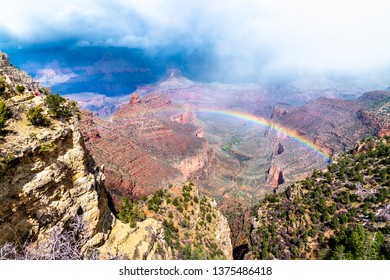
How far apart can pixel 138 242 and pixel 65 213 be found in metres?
5.26

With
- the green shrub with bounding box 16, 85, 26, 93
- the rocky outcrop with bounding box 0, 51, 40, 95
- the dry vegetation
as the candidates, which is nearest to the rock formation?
the green shrub with bounding box 16, 85, 26, 93

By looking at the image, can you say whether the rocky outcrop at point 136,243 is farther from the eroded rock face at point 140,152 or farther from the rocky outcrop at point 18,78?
the eroded rock face at point 140,152

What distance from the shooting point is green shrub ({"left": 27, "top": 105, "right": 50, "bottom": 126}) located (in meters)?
10.6

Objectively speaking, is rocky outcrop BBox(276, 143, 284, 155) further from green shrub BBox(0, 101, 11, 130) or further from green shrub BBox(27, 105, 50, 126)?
green shrub BBox(0, 101, 11, 130)

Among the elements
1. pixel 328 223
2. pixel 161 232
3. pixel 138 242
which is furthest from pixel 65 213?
pixel 328 223

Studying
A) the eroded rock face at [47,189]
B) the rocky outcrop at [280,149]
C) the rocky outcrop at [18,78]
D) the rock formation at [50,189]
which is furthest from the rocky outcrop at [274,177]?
the eroded rock face at [47,189]

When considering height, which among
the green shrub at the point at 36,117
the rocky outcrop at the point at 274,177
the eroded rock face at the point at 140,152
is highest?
the green shrub at the point at 36,117

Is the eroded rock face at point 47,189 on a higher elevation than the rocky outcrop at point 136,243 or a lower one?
higher

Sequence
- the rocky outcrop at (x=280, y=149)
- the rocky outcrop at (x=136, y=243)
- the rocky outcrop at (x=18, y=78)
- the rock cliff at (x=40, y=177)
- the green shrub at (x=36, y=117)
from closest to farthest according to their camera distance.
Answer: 1. the rock cliff at (x=40, y=177)
2. the green shrub at (x=36, y=117)
3. the rocky outcrop at (x=136, y=243)
4. the rocky outcrop at (x=18, y=78)
5. the rocky outcrop at (x=280, y=149)

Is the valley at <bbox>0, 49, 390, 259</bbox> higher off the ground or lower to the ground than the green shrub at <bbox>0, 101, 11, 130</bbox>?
lower

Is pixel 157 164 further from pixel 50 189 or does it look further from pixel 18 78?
pixel 50 189

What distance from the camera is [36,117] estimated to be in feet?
35.5

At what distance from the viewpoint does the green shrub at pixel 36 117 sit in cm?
1061

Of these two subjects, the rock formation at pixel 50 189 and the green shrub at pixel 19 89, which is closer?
the rock formation at pixel 50 189
